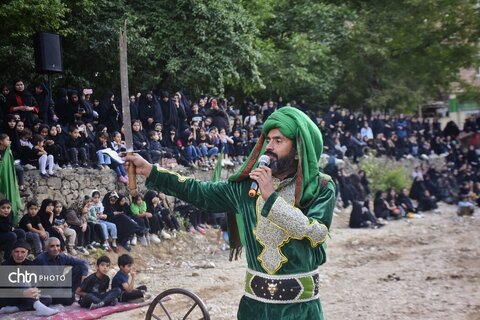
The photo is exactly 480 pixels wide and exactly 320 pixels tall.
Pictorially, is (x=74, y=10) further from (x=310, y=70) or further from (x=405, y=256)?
(x=310, y=70)

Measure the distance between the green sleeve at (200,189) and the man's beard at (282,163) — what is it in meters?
0.31

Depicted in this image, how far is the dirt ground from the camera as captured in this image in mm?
9070

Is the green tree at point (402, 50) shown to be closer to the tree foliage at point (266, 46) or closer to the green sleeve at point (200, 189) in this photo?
the tree foliage at point (266, 46)

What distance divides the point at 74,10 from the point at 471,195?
14250 millimetres

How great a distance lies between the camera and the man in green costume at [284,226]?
12.8ft

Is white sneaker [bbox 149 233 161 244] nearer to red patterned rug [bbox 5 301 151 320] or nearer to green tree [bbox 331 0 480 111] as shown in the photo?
red patterned rug [bbox 5 301 151 320]

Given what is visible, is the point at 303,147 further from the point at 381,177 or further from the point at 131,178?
the point at 381,177

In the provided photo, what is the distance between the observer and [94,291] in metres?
9.00

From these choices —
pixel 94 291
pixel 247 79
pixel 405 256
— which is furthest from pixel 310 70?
pixel 94 291

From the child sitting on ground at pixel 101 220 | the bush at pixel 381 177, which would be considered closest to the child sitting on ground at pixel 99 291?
the child sitting on ground at pixel 101 220

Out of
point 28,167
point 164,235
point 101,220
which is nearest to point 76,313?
point 101,220

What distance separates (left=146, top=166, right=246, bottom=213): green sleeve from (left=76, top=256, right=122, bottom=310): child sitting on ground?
494 centimetres

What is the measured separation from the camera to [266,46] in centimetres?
1884

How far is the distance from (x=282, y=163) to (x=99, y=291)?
568cm
